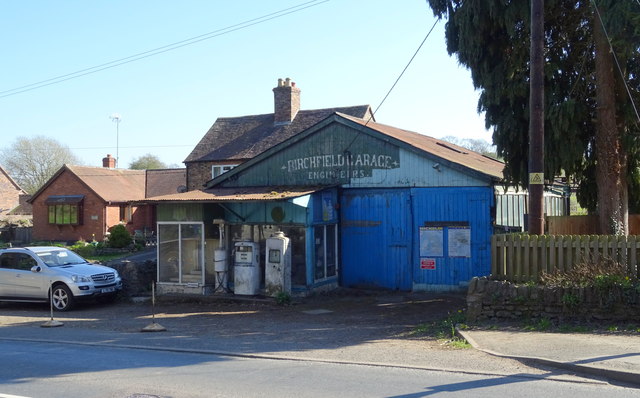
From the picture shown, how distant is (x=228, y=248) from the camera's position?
56.8ft

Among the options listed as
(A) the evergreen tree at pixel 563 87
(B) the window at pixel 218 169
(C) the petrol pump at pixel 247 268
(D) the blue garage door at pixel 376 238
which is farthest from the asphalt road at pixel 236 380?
(B) the window at pixel 218 169

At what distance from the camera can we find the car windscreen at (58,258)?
16.6m

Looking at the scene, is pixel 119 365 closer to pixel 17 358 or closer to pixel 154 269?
pixel 17 358

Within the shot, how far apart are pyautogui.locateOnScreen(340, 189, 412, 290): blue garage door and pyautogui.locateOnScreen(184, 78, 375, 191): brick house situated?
14.4 meters

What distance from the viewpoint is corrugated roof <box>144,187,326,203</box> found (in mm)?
15984

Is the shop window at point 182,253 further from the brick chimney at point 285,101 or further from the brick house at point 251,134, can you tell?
the brick chimney at point 285,101

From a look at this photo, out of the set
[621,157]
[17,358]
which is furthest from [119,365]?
[621,157]

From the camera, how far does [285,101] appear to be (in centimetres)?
3356

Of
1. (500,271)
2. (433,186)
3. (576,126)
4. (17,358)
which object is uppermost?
(576,126)

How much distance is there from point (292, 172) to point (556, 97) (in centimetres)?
799

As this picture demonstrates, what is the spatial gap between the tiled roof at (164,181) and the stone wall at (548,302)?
32.4 m

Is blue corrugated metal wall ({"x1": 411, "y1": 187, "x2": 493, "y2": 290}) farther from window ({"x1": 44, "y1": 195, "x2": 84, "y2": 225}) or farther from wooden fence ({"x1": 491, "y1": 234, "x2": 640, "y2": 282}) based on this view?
window ({"x1": 44, "y1": 195, "x2": 84, "y2": 225})

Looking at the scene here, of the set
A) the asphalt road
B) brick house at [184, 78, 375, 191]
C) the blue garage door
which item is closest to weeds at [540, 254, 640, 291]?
the asphalt road

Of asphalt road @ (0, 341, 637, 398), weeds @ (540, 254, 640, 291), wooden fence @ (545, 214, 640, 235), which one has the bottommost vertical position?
asphalt road @ (0, 341, 637, 398)
